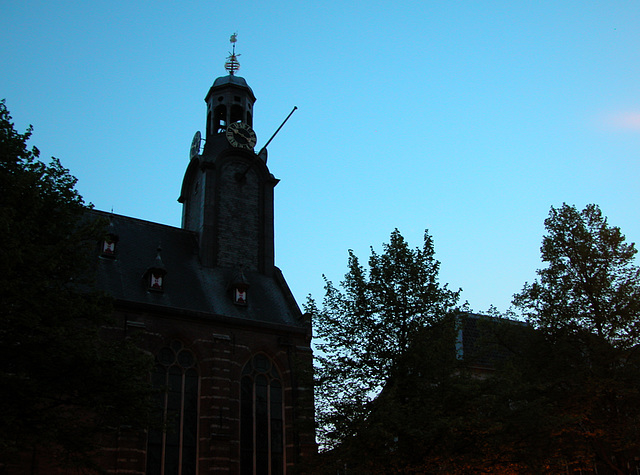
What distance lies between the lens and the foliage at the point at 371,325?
21.0 m

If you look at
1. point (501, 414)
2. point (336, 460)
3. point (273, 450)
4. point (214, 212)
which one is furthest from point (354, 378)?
point (214, 212)

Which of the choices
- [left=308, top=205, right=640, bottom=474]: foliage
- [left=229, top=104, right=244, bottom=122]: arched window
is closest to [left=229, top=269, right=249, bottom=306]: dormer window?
[left=308, top=205, right=640, bottom=474]: foliage

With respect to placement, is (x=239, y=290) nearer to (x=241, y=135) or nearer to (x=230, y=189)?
(x=230, y=189)

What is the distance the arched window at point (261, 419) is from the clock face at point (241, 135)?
12.9 m

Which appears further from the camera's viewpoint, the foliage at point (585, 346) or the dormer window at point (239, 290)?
the dormer window at point (239, 290)

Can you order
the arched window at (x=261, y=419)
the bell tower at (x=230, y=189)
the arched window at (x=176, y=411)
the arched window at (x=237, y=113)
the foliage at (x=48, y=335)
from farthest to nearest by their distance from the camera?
the arched window at (x=237, y=113) → the bell tower at (x=230, y=189) → the arched window at (x=261, y=419) → the arched window at (x=176, y=411) → the foliage at (x=48, y=335)

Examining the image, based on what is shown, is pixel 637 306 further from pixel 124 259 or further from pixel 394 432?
pixel 124 259

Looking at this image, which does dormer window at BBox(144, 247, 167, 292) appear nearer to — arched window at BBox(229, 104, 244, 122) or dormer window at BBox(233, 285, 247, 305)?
dormer window at BBox(233, 285, 247, 305)

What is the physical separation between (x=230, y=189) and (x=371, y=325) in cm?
1606

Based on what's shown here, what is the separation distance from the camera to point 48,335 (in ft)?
53.8

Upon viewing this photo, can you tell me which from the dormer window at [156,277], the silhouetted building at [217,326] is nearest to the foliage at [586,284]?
the silhouetted building at [217,326]

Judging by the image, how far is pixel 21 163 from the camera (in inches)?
735

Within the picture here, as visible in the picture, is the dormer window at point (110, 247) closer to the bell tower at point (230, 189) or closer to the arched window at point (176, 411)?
the bell tower at point (230, 189)

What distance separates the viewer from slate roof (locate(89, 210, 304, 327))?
2878 centimetres
